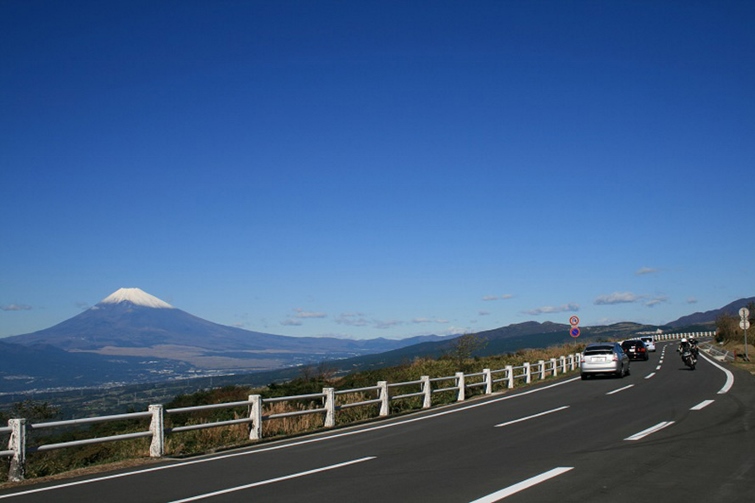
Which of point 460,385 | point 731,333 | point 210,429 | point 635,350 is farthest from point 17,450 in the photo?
point 731,333

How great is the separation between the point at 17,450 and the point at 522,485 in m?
7.76

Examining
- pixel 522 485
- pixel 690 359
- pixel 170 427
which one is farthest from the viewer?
pixel 690 359

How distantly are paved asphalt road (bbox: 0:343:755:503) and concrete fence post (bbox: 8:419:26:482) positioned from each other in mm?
779

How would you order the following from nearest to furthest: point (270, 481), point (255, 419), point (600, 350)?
1. point (270, 481)
2. point (255, 419)
3. point (600, 350)

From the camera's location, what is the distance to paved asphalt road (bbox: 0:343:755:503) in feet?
28.1

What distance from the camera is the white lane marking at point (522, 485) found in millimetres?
8118

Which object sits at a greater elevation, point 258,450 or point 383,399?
point 383,399

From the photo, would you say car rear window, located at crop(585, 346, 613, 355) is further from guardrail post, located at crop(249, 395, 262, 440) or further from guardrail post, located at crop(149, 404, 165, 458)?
guardrail post, located at crop(149, 404, 165, 458)

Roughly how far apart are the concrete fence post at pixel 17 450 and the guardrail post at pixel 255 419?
526 cm

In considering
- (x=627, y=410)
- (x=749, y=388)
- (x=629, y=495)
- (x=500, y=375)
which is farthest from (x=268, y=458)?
(x=500, y=375)

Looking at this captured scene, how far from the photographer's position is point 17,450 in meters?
11.1

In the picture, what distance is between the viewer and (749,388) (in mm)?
23969

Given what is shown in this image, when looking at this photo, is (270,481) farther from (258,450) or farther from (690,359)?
(690,359)

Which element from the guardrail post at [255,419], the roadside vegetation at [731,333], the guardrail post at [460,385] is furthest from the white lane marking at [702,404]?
the roadside vegetation at [731,333]
